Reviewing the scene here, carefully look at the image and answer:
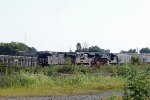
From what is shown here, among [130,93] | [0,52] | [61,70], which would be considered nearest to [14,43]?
[0,52]

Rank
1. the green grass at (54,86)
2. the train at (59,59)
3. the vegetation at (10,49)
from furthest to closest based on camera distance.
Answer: the vegetation at (10,49), the train at (59,59), the green grass at (54,86)

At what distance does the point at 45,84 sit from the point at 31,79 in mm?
978

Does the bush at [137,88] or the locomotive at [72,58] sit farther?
the locomotive at [72,58]

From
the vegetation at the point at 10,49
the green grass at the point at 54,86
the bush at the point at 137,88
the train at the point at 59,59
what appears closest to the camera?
the bush at the point at 137,88

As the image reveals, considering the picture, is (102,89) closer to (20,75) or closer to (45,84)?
(45,84)

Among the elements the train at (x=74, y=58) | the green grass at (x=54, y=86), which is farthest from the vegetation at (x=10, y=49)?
the green grass at (x=54, y=86)

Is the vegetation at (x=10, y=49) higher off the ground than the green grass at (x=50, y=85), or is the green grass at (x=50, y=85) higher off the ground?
the vegetation at (x=10, y=49)

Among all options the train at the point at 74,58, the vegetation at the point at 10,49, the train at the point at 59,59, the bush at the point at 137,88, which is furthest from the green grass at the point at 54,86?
the vegetation at the point at 10,49

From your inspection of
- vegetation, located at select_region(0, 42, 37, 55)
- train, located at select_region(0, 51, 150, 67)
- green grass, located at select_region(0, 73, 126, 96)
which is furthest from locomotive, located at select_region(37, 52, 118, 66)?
vegetation, located at select_region(0, 42, 37, 55)

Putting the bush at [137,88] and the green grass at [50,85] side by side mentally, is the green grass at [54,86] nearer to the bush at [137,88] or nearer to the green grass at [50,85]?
the green grass at [50,85]

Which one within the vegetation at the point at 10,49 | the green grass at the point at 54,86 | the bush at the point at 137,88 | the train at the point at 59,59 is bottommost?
the green grass at the point at 54,86

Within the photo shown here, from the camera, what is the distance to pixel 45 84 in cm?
2805

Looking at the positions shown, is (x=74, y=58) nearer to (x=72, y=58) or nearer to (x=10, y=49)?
(x=72, y=58)

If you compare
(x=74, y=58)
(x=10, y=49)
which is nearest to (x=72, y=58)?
(x=74, y=58)
